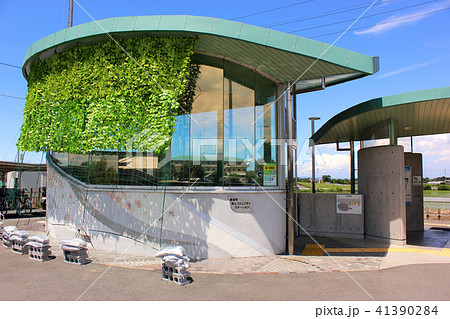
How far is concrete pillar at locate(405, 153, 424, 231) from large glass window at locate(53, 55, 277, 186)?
8332 mm

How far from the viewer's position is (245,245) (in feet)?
28.7

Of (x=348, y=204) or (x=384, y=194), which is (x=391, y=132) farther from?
(x=348, y=204)

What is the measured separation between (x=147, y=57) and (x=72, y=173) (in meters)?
5.04

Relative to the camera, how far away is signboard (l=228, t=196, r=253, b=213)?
343 inches

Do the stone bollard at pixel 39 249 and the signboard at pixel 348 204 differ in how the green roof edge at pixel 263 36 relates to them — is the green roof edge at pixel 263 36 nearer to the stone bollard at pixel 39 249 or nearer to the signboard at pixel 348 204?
the signboard at pixel 348 204

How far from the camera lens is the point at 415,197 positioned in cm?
1457

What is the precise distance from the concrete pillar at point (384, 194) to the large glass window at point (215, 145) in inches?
171

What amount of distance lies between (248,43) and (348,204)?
772 cm

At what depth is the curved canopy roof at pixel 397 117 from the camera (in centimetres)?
938

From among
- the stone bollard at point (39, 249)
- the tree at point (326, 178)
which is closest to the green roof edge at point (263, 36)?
the stone bollard at point (39, 249)

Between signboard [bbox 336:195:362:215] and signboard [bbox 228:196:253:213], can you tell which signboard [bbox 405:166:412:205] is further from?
signboard [bbox 228:196:253:213]

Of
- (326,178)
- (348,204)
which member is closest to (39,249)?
(348,204)
